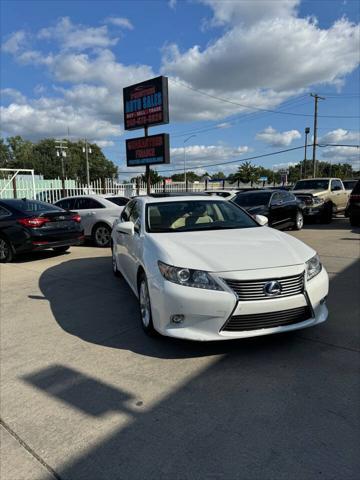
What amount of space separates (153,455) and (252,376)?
1.19 metres

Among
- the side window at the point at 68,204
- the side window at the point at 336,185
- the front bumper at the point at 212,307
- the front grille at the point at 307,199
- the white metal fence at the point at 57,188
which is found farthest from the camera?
the white metal fence at the point at 57,188

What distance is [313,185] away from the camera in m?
16.7

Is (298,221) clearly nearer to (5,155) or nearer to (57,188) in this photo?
(57,188)

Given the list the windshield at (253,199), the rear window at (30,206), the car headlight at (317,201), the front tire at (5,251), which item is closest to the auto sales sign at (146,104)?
the windshield at (253,199)

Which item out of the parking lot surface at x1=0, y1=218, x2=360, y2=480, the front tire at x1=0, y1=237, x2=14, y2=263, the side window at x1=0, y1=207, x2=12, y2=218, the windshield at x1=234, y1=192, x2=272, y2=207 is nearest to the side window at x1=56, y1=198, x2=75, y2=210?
the side window at x1=0, y1=207, x2=12, y2=218

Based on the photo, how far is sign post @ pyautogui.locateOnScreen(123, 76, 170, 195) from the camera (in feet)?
58.2

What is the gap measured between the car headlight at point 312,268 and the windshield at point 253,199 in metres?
8.68

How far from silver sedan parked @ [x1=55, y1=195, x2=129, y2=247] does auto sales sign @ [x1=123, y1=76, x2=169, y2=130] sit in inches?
328

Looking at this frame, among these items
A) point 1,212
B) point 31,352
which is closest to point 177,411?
point 31,352

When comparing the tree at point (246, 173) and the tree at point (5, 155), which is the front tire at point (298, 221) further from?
the tree at point (5, 155)

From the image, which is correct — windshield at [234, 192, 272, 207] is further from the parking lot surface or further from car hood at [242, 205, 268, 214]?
the parking lot surface

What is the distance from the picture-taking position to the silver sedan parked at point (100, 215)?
10496mm

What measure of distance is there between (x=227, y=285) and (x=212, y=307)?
234 mm

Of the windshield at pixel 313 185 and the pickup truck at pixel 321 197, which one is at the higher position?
the windshield at pixel 313 185
